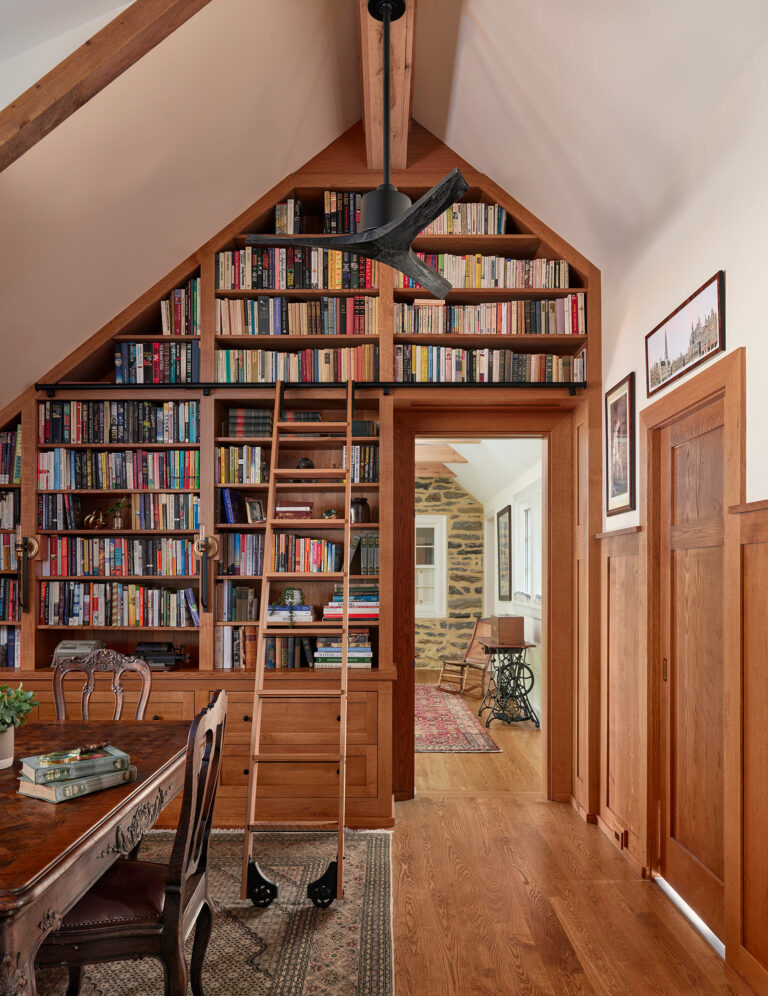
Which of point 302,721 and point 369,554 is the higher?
point 369,554

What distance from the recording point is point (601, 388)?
4.57 metres

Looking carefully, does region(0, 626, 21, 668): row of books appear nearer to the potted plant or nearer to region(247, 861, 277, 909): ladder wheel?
region(247, 861, 277, 909): ladder wheel

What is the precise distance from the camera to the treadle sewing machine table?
7254 millimetres

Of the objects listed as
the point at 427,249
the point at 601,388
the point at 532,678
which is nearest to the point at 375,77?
the point at 427,249

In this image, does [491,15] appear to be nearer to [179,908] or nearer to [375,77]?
[375,77]

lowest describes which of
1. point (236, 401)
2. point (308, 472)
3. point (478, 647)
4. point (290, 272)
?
point (478, 647)

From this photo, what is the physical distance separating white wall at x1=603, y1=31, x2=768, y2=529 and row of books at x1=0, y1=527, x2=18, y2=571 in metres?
3.62

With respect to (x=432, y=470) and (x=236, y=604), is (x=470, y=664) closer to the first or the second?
(x=432, y=470)

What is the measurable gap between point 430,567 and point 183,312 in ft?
21.3

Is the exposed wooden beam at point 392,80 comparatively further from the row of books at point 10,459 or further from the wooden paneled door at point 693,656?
the row of books at point 10,459

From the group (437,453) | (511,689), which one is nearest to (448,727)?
(511,689)

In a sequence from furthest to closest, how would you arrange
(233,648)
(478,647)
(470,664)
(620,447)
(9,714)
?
(478,647)
(470,664)
(233,648)
(620,447)
(9,714)

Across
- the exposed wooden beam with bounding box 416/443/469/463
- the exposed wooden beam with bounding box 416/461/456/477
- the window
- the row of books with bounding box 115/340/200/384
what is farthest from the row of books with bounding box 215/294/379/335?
the window

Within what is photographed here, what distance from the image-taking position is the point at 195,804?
216 centimetres
